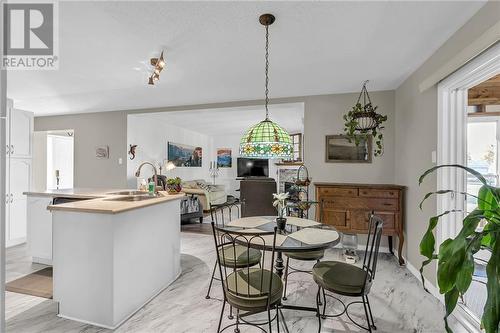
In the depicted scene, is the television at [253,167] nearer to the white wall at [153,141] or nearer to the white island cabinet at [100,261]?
the white wall at [153,141]

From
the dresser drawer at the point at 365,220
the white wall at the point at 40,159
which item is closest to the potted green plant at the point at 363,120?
the dresser drawer at the point at 365,220

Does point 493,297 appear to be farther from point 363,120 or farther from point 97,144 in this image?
point 97,144

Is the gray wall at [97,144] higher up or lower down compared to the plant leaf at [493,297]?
higher up

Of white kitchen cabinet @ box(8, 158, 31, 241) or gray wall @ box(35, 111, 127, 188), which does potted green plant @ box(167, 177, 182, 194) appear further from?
white kitchen cabinet @ box(8, 158, 31, 241)

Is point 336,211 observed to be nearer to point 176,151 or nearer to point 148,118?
point 148,118

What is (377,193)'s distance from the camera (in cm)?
341

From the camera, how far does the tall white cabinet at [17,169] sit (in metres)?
3.89

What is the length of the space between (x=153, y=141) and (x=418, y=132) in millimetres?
5381

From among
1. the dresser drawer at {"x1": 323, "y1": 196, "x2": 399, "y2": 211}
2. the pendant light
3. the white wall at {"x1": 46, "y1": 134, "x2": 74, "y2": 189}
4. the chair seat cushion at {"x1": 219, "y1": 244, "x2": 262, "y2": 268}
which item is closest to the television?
the white wall at {"x1": 46, "y1": 134, "x2": 74, "y2": 189}

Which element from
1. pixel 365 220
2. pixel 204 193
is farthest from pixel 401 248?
pixel 204 193

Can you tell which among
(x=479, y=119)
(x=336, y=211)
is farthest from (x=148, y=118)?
(x=479, y=119)

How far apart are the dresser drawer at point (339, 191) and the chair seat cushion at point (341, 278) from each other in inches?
61.7

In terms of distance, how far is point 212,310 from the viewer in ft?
7.25

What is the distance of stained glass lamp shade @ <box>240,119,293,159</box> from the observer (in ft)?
7.37
